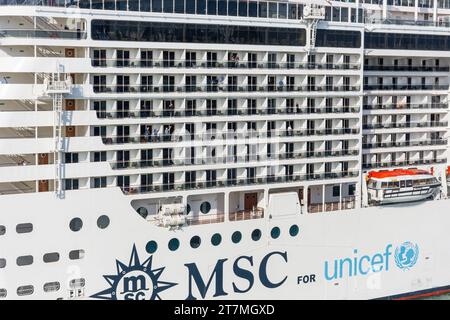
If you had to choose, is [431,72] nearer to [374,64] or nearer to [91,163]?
[374,64]

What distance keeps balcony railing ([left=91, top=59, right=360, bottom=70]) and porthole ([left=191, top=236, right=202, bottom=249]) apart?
4.50m

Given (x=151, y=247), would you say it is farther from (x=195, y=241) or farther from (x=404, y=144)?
(x=404, y=144)

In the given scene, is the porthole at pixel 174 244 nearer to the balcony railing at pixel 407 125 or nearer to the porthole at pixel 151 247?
the porthole at pixel 151 247

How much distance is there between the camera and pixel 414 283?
19.9m

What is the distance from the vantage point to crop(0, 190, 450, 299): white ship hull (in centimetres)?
1442

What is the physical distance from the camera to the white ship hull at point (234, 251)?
14422mm

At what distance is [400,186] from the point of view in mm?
18906

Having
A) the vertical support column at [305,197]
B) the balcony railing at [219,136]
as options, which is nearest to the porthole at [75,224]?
the balcony railing at [219,136]

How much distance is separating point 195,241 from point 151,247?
1.20 meters

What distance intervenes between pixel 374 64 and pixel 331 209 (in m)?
5.60

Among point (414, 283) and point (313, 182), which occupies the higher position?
point (313, 182)

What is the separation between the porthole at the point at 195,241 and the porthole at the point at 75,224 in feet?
9.54

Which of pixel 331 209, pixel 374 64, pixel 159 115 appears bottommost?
pixel 331 209
